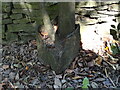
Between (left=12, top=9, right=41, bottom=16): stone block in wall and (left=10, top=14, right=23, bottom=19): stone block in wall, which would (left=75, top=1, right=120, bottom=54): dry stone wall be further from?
(left=10, top=14, right=23, bottom=19): stone block in wall

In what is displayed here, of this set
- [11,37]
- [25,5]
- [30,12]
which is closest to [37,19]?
[30,12]

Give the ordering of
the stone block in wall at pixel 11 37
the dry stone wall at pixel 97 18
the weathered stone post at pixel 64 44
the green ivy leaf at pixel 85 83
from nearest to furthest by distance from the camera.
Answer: the green ivy leaf at pixel 85 83, the weathered stone post at pixel 64 44, the dry stone wall at pixel 97 18, the stone block in wall at pixel 11 37

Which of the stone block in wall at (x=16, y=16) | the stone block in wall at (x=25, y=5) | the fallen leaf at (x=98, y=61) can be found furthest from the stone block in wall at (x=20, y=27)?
the fallen leaf at (x=98, y=61)

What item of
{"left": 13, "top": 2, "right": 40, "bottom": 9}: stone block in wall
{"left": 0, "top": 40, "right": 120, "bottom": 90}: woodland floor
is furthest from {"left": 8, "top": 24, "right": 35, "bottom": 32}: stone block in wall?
{"left": 0, "top": 40, "right": 120, "bottom": 90}: woodland floor

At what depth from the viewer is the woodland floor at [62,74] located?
7.76 ft

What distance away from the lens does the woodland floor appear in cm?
237

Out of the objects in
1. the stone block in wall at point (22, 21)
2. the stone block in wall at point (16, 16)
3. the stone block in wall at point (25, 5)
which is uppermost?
the stone block in wall at point (25, 5)

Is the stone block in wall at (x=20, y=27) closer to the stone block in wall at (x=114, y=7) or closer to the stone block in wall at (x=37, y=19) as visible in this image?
the stone block in wall at (x=37, y=19)

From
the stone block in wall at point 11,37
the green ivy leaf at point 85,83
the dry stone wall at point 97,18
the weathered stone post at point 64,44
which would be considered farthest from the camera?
the stone block in wall at point 11,37

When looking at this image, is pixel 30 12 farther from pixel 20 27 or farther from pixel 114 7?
pixel 114 7

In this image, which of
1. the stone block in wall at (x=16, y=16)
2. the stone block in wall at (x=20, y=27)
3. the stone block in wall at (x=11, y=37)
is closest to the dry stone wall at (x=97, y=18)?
the stone block in wall at (x=20, y=27)

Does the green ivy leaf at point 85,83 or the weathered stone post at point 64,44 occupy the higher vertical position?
the weathered stone post at point 64,44

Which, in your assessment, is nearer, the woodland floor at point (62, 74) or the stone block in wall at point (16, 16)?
the woodland floor at point (62, 74)

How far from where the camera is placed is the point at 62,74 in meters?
2.48
